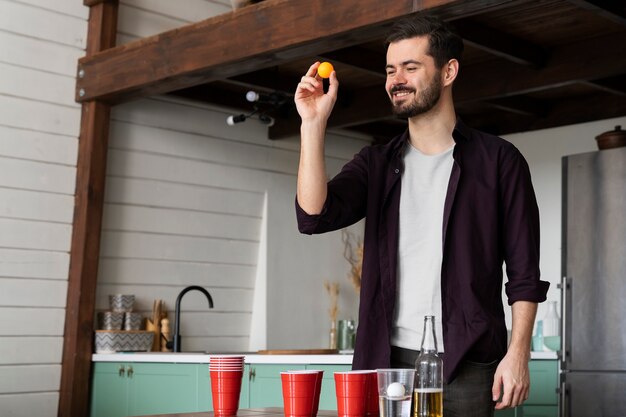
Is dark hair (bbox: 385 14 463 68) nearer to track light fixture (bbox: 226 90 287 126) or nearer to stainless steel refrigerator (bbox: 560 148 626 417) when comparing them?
track light fixture (bbox: 226 90 287 126)

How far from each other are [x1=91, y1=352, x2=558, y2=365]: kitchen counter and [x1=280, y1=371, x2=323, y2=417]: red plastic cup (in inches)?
83.7

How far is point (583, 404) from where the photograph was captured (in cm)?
487

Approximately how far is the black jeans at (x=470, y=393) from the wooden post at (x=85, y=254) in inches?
128

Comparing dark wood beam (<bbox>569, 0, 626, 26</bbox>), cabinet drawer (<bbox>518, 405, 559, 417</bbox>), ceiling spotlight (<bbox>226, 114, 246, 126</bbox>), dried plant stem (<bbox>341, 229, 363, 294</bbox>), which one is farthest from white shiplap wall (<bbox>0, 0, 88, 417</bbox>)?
dark wood beam (<bbox>569, 0, 626, 26</bbox>)

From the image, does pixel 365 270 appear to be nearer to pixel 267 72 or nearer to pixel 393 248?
pixel 393 248

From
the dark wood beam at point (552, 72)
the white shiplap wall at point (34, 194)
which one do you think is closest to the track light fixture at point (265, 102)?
the white shiplap wall at point (34, 194)

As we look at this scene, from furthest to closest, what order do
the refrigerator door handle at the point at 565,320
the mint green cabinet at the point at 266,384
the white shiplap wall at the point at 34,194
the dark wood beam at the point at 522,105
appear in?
the dark wood beam at the point at 522,105
the refrigerator door handle at the point at 565,320
the white shiplap wall at the point at 34,194
the mint green cabinet at the point at 266,384

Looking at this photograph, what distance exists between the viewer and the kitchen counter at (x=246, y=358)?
3.88 metres

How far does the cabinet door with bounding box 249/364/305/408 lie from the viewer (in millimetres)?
4121

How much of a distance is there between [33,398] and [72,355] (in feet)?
0.92

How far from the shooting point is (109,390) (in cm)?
480

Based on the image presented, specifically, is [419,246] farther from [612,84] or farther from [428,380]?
[612,84]

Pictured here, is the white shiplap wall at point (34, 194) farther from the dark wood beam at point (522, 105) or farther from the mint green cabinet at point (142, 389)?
the dark wood beam at point (522, 105)

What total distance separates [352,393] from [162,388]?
10.3 feet
